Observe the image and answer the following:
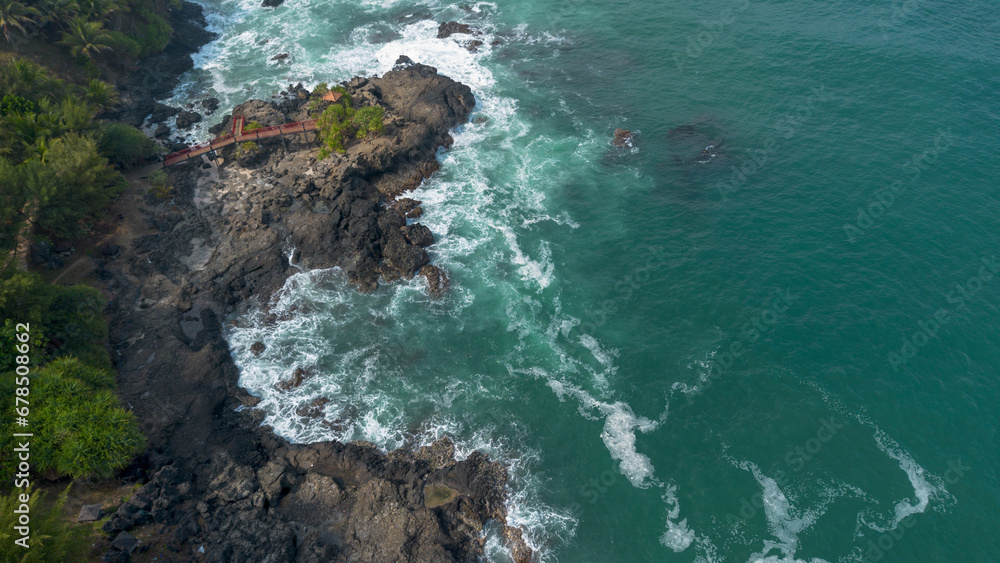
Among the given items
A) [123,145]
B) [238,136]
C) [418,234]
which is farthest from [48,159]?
[418,234]

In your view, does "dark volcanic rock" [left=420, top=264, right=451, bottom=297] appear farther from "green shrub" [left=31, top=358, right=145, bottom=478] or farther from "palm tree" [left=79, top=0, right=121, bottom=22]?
"palm tree" [left=79, top=0, right=121, bottom=22]

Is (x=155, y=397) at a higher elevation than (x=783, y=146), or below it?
below

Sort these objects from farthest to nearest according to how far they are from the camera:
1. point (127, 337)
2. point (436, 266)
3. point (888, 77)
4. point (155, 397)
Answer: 1. point (888, 77)
2. point (436, 266)
3. point (127, 337)
4. point (155, 397)

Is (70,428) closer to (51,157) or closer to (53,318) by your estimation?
(53,318)

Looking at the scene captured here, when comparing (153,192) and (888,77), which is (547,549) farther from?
(888,77)

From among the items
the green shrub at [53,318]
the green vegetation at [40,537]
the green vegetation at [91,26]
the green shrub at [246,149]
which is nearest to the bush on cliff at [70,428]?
the green vegetation at [40,537]

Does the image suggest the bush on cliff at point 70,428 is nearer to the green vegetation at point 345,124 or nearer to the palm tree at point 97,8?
the green vegetation at point 345,124

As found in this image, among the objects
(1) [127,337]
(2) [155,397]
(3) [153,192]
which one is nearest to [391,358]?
(2) [155,397]
